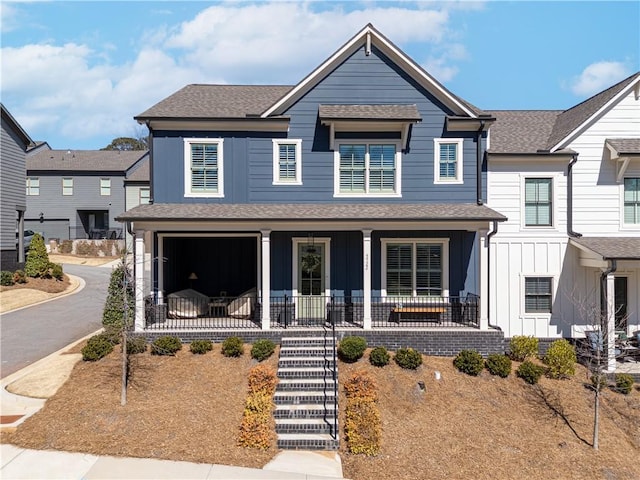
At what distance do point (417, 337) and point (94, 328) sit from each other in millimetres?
11813

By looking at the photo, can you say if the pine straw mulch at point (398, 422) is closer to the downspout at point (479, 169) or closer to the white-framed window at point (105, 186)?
the downspout at point (479, 169)

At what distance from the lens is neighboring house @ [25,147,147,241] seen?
41.2m

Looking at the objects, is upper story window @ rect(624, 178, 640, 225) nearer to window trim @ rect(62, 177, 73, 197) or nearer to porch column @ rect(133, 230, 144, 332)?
porch column @ rect(133, 230, 144, 332)

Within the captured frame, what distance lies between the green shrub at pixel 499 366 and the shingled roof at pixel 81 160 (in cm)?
3749

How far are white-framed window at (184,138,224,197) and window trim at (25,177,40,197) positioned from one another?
1328 inches

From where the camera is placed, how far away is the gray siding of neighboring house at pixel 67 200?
136 feet

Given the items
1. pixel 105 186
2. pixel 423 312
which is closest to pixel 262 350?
pixel 423 312

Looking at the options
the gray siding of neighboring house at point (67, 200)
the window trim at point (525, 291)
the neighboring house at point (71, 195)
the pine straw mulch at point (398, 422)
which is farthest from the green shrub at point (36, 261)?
the window trim at point (525, 291)

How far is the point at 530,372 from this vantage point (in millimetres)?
12125

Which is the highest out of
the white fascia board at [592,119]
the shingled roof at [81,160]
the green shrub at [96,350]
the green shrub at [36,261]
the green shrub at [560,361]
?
the shingled roof at [81,160]

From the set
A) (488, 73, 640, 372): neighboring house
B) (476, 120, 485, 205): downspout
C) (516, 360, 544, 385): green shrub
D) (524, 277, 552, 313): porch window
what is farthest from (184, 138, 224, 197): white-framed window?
(524, 277, 552, 313): porch window

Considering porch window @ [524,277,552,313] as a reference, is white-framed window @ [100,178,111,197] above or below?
above

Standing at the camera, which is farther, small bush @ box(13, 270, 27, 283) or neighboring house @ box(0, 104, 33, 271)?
neighboring house @ box(0, 104, 33, 271)

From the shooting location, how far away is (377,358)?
12.1 metres
